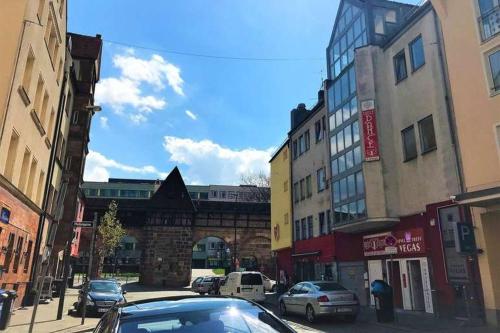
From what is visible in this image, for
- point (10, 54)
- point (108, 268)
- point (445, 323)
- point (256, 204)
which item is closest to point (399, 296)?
point (445, 323)

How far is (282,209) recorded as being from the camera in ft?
127

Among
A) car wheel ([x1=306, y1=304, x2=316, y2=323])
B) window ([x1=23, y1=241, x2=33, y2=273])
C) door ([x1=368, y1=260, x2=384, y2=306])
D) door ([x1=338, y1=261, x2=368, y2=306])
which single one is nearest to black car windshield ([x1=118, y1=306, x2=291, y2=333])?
car wheel ([x1=306, y1=304, x2=316, y2=323])

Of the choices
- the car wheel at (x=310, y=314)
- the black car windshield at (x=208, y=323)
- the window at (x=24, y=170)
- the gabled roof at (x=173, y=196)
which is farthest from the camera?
the gabled roof at (x=173, y=196)

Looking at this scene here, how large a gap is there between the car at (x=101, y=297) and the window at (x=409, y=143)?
14.8m

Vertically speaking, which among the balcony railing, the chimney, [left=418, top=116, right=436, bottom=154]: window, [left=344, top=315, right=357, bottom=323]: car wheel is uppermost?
the chimney

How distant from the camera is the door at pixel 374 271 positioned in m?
22.1

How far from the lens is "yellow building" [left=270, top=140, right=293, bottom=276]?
37000mm

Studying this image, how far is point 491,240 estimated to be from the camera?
15453 mm

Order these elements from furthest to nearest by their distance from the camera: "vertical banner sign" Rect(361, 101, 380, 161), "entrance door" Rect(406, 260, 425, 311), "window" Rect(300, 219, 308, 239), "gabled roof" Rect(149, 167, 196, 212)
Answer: "gabled roof" Rect(149, 167, 196, 212) < "window" Rect(300, 219, 308, 239) < "vertical banner sign" Rect(361, 101, 380, 161) < "entrance door" Rect(406, 260, 425, 311)

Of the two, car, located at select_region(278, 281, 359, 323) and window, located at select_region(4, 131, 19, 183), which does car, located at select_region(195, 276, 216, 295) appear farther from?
window, located at select_region(4, 131, 19, 183)

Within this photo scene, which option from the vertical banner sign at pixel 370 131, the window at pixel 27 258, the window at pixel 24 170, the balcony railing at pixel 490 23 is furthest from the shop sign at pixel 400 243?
the window at pixel 27 258

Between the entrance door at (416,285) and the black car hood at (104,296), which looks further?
the entrance door at (416,285)

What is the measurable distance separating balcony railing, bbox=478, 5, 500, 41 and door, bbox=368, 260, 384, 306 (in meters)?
11.9

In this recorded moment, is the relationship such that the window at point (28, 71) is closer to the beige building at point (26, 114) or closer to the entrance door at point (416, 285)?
the beige building at point (26, 114)
